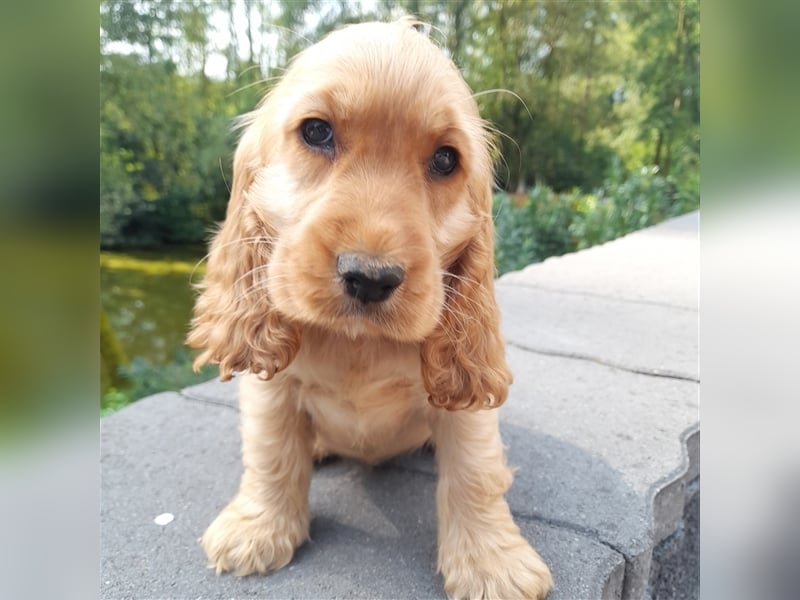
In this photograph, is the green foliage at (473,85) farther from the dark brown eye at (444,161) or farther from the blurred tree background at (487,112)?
the dark brown eye at (444,161)

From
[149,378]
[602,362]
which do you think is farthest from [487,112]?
[149,378]

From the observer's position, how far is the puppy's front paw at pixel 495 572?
1.49 metres

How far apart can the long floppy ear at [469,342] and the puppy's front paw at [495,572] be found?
1.18ft

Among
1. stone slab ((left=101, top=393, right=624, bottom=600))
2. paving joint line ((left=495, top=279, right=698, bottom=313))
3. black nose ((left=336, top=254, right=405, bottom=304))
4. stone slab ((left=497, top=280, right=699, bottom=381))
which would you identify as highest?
black nose ((left=336, top=254, right=405, bottom=304))

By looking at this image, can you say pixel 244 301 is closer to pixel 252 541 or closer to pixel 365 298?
pixel 365 298

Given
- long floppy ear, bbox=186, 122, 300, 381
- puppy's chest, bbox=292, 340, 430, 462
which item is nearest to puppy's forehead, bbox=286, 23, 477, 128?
long floppy ear, bbox=186, 122, 300, 381

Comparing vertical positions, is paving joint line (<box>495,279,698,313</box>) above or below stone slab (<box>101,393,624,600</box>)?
above

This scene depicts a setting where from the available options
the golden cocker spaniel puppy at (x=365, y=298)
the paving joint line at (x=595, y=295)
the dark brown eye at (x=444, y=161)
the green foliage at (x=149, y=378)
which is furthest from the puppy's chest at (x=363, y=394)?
the green foliage at (x=149, y=378)

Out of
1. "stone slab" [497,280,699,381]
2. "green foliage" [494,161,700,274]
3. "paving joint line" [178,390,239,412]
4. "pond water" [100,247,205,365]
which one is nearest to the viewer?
"paving joint line" [178,390,239,412]

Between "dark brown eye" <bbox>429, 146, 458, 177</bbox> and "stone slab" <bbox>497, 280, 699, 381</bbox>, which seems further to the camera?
"stone slab" <bbox>497, 280, 699, 381</bbox>

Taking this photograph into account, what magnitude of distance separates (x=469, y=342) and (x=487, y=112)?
173 centimetres

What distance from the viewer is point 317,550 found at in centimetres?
167

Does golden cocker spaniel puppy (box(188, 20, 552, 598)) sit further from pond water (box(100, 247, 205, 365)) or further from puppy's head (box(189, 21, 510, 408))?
pond water (box(100, 247, 205, 365))

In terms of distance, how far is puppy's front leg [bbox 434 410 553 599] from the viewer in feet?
4.93
